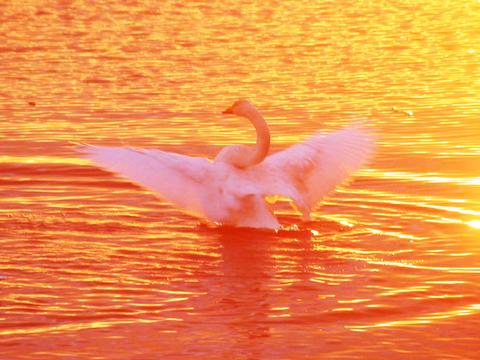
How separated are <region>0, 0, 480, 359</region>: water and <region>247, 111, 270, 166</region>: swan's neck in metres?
0.69

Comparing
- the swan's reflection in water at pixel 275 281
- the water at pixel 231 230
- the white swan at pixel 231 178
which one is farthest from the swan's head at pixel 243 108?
the swan's reflection in water at pixel 275 281

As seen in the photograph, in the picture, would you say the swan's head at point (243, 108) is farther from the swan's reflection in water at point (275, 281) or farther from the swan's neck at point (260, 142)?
the swan's reflection in water at point (275, 281)

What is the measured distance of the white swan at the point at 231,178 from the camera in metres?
12.4

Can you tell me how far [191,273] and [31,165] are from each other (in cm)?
384

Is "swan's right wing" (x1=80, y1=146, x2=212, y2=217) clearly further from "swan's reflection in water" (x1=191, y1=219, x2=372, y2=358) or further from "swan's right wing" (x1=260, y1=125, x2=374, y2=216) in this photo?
"swan's right wing" (x1=260, y1=125, x2=374, y2=216)

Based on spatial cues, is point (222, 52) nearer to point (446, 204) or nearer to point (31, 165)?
point (31, 165)

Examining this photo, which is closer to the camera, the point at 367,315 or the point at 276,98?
Result: the point at 367,315

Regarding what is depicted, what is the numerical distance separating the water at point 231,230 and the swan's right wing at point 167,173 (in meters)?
0.29

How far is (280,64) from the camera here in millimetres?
19828

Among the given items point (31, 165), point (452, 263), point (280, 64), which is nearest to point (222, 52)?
point (280, 64)

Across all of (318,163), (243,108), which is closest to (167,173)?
(243,108)

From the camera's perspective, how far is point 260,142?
1291 cm

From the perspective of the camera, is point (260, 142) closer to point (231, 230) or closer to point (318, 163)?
point (318, 163)

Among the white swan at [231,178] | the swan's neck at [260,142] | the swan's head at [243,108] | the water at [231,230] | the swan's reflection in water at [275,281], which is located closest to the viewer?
the water at [231,230]
